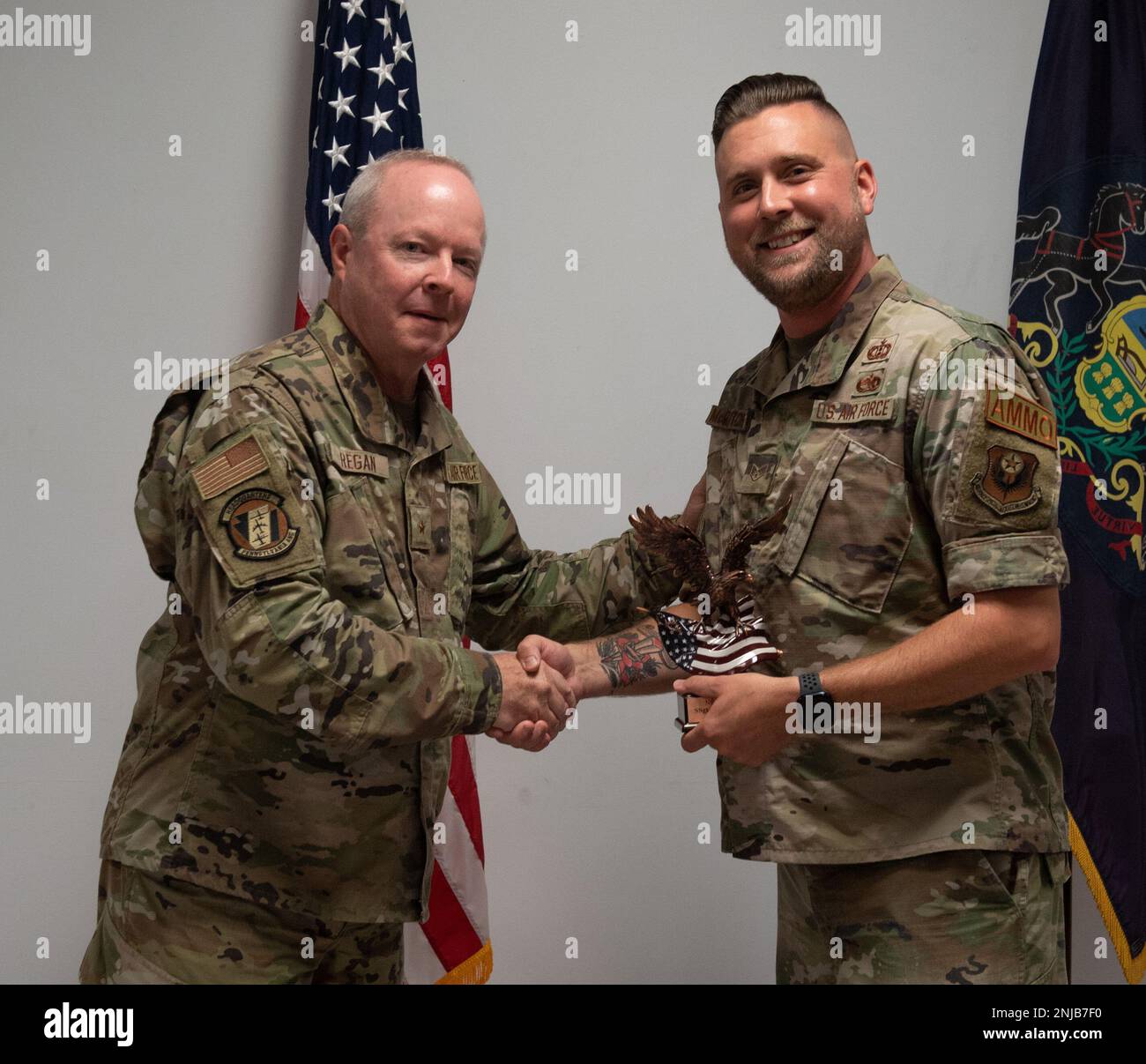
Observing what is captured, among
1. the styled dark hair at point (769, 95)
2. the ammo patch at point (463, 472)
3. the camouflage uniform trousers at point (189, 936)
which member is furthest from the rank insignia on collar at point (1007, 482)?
the camouflage uniform trousers at point (189, 936)

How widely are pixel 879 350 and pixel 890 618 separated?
0.47 meters

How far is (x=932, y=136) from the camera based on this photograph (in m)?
3.35

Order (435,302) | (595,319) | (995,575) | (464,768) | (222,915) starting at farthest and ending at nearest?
(595,319), (464,768), (435,302), (222,915), (995,575)

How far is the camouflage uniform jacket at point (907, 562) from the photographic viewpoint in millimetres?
1886

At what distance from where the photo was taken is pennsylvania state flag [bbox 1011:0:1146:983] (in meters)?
2.96

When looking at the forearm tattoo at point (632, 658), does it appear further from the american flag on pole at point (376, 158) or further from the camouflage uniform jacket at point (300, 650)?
the american flag on pole at point (376, 158)

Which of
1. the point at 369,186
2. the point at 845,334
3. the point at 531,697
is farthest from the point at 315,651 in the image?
the point at 845,334

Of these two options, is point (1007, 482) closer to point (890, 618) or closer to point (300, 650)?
point (890, 618)

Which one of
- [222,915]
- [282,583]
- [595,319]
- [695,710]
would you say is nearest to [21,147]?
[595,319]

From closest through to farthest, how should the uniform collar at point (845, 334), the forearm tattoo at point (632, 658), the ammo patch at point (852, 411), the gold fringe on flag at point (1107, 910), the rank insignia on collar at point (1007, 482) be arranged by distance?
1. the rank insignia on collar at point (1007, 482)
2. the ammo patch at point (852, 411)
3. the uniform collar at point (845, 334)
4. the forearm tattoo at point (632, 658)
5. the gold fringe on flag at point (1107, 910)

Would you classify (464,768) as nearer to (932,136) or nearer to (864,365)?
(864,365)

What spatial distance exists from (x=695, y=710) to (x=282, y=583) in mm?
748

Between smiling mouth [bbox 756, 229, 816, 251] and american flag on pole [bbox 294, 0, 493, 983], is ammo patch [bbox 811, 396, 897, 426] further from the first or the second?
american flag on pole [bbox 294, 0, 493, 983]

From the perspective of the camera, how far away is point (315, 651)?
73.8 inches
